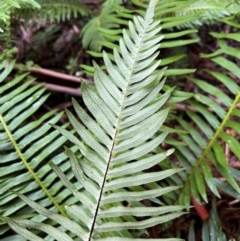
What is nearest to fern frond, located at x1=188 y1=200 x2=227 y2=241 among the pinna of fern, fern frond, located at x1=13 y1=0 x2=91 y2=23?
the pinna of fern

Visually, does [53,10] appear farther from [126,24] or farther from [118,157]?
[118,157]

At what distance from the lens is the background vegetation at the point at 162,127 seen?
1598 mm

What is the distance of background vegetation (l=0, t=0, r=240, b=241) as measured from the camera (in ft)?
5.24

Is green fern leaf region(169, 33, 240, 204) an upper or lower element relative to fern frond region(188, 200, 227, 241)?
upper

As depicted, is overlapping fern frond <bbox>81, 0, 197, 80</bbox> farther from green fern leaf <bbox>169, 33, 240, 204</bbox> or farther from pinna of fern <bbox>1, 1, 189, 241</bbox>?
pinna of fern <bbox>1, 1, 189, 241</bbox>

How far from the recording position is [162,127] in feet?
5.20

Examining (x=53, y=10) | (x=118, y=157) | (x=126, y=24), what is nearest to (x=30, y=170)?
(x=118, y=157)

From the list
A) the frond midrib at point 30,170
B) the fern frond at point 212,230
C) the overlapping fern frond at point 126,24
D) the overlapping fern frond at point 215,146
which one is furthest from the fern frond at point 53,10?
the fern frond at point 212,230

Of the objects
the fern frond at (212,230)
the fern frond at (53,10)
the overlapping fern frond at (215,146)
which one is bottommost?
the fern frond at (212,230)

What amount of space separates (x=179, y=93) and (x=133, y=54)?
14.7 inches

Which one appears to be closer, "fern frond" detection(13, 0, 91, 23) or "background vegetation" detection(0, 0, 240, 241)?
"background vegetation" detection(0, 0, 240, 241)

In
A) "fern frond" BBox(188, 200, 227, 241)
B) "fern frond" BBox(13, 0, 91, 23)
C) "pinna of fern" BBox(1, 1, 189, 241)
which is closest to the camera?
"pinna of fern" BBox(1, 1, 189, 241)

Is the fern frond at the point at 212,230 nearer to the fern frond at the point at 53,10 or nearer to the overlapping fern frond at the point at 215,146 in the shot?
the overlapping fern frond at the point at 215,146

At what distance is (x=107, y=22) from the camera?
1.99 metres
